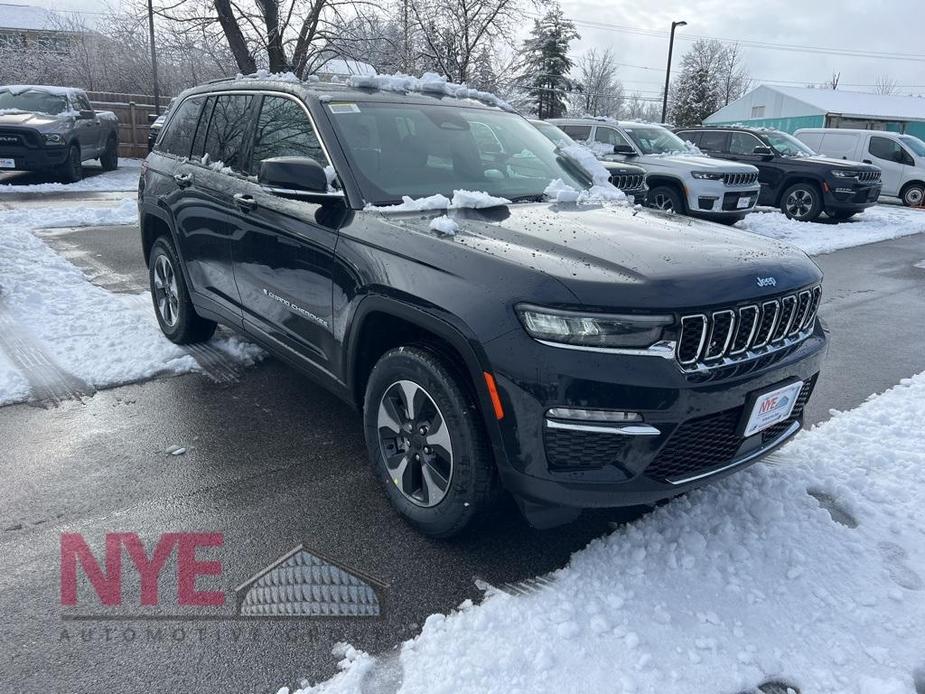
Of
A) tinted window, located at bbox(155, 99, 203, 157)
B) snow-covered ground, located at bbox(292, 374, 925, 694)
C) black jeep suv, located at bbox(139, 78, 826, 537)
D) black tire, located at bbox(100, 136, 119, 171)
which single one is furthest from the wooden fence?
snow-covered ground, located at bbox(292, 374, 925, 694)

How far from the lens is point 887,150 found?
1912 cm

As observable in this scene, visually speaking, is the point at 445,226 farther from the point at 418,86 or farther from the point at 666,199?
the point at 666,199

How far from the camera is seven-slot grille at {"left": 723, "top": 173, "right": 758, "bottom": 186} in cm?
1133

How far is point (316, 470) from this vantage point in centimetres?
354

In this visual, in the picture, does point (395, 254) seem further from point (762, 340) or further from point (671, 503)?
point (671, 503)

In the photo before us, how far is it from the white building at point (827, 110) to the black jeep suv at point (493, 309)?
42.2 m

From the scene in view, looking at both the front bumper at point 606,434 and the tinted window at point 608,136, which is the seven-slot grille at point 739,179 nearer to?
the tinted window at point 608,136

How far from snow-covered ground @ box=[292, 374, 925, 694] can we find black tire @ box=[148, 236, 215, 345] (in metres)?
3.39

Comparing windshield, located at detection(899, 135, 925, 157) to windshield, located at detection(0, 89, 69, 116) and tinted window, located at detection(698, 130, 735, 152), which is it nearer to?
tinted window, located at detection(698, 130, 735, 152)

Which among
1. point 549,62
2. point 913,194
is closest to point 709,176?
point 913,194

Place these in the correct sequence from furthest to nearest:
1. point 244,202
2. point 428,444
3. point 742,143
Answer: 1. point 742,143
2. point 244,202
3. point 428,444

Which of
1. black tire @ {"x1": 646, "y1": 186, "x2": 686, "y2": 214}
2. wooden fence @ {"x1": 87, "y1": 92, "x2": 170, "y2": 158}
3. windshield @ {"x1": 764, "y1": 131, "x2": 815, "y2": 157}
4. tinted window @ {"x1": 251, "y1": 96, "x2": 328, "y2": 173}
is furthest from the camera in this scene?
wooden fence @ {"x1": 87, "y1": 92, "x2": 170, "y2": 158}

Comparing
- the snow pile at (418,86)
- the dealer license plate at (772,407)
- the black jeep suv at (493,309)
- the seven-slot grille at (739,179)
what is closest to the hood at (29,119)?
the black jeep suv at (493,309)

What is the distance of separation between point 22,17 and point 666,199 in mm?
64526
